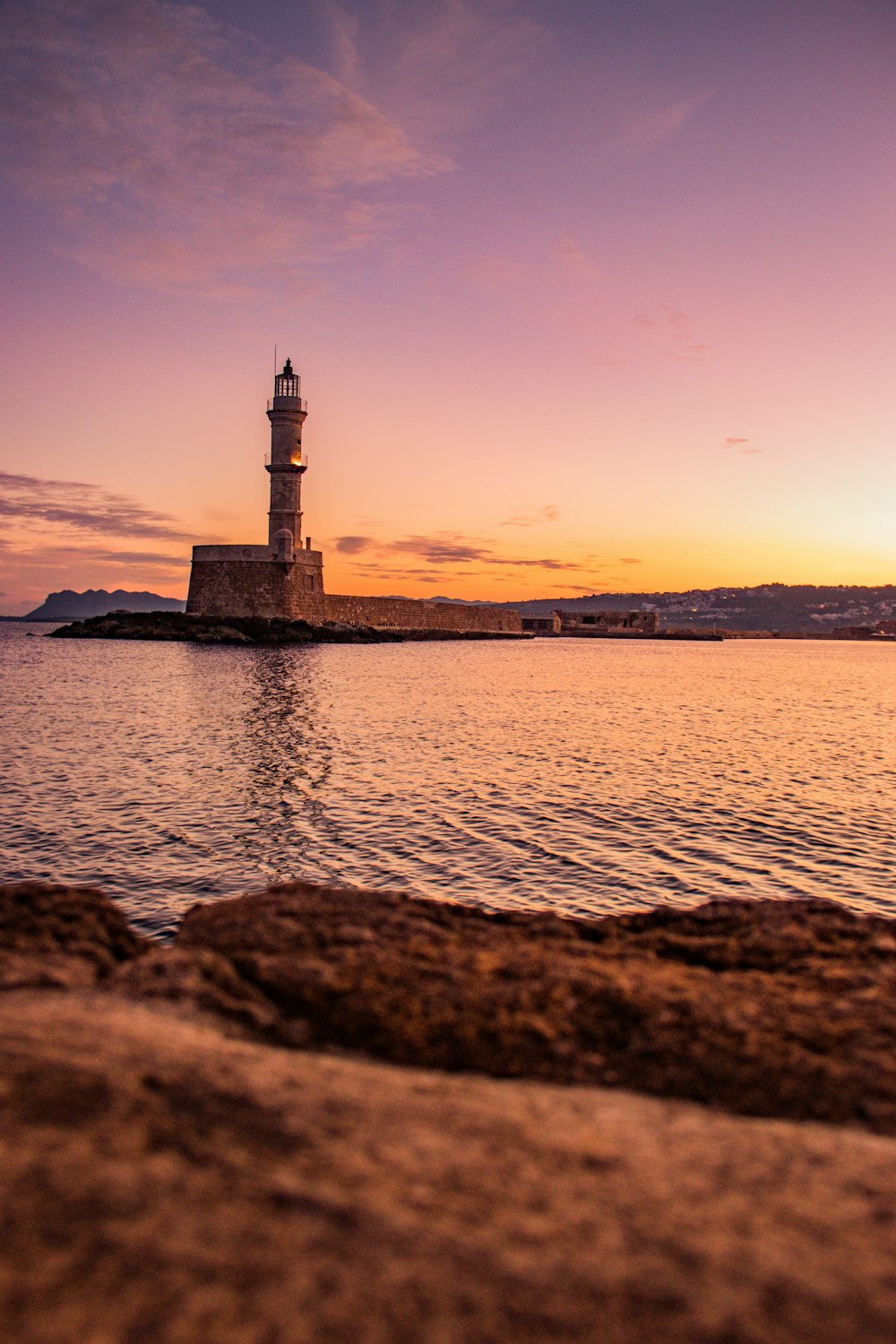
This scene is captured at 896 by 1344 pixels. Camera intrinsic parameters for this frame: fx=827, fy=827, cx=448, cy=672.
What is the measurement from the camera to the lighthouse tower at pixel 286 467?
55781mm

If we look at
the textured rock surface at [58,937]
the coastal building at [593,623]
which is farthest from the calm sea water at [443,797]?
the coastal building at [593,623]

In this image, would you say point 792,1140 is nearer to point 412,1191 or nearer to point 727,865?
point 412,1191

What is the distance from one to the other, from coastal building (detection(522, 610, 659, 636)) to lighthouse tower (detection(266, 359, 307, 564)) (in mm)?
77711

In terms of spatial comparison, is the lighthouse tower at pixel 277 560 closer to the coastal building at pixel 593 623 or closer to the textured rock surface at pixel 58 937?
the textured rock surface at pixel 58 937

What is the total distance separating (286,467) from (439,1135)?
5656 centimetres

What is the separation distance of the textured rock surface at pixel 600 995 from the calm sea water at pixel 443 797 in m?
4.14

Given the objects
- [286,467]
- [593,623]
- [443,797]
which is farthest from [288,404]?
[593,623]

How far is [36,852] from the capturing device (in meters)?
9.16

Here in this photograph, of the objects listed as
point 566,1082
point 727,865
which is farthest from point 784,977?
point 727,865

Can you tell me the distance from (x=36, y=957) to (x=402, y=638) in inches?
3122

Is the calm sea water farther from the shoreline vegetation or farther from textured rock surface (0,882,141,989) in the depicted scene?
the shoreline vegetation

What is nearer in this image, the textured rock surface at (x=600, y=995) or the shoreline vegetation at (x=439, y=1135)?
the shoreline vegetation at (x=439, y=1135)

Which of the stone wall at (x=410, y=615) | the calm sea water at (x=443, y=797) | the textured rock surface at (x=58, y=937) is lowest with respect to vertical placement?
the calm sea water at (x=443, y=797)

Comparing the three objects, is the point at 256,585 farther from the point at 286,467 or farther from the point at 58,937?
the point at 58,937
